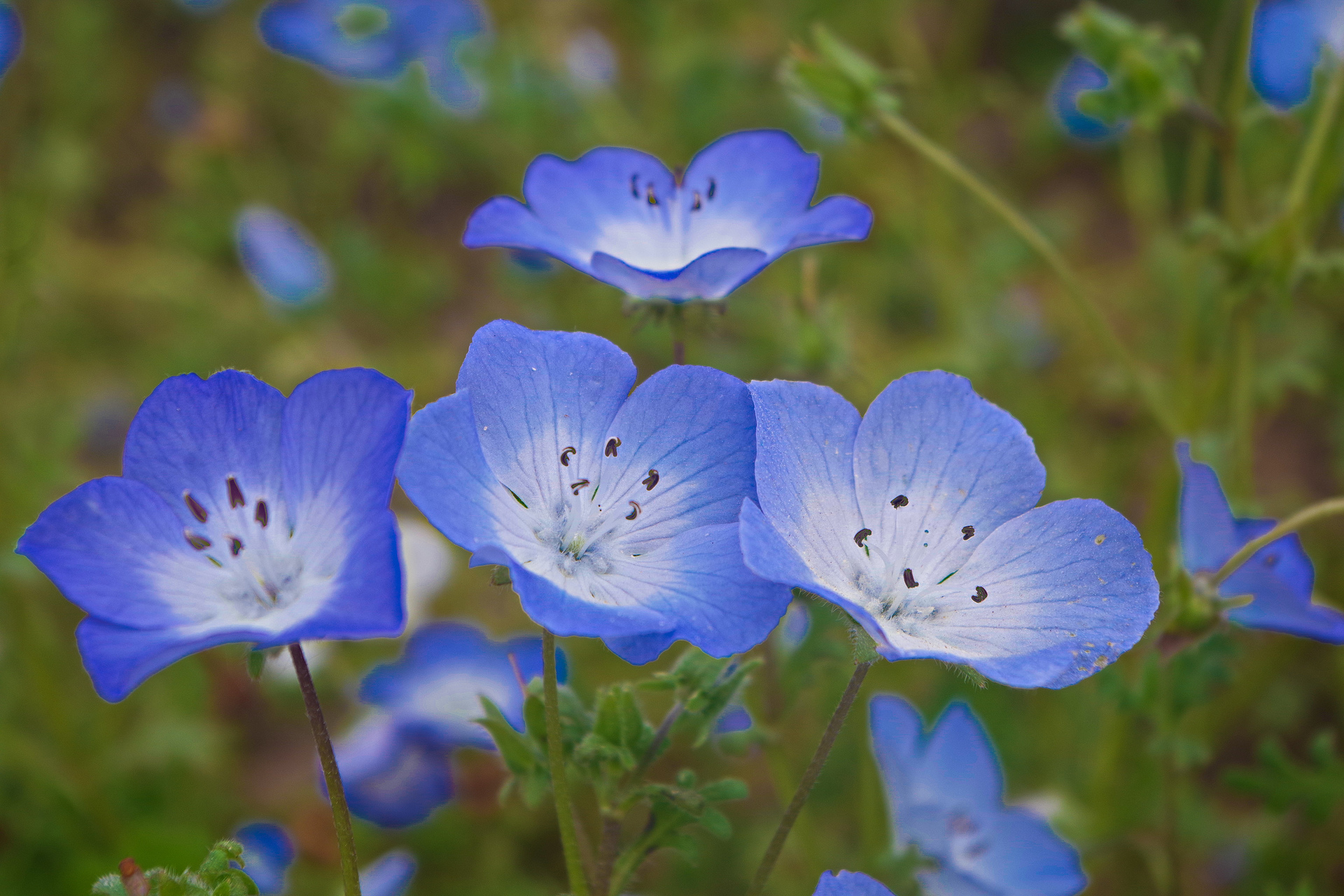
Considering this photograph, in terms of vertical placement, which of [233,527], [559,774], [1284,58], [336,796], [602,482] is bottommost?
[336,796]

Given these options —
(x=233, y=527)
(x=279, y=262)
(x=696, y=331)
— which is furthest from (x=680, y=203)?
(x=279, y=262)

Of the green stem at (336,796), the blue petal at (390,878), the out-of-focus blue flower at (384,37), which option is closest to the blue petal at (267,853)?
the blue petal at (390,878)

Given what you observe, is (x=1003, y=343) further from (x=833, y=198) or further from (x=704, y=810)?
(x=704, y=810)

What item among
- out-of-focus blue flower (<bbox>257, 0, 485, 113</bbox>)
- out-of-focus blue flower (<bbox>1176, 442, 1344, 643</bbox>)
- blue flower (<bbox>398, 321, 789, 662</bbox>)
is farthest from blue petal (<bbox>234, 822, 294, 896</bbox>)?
out-of-focus blue flower (<bbox>257, 0, 485, 113</bbox>)

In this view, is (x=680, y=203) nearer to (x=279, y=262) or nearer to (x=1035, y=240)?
(x=1035, y=240)

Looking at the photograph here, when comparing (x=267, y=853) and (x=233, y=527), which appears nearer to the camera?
(x=233, y=527)

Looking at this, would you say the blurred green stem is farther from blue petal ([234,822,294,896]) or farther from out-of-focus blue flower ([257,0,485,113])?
out-of-focus blue flower ([257,0,485,113])

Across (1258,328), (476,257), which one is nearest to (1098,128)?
(1258,328)
